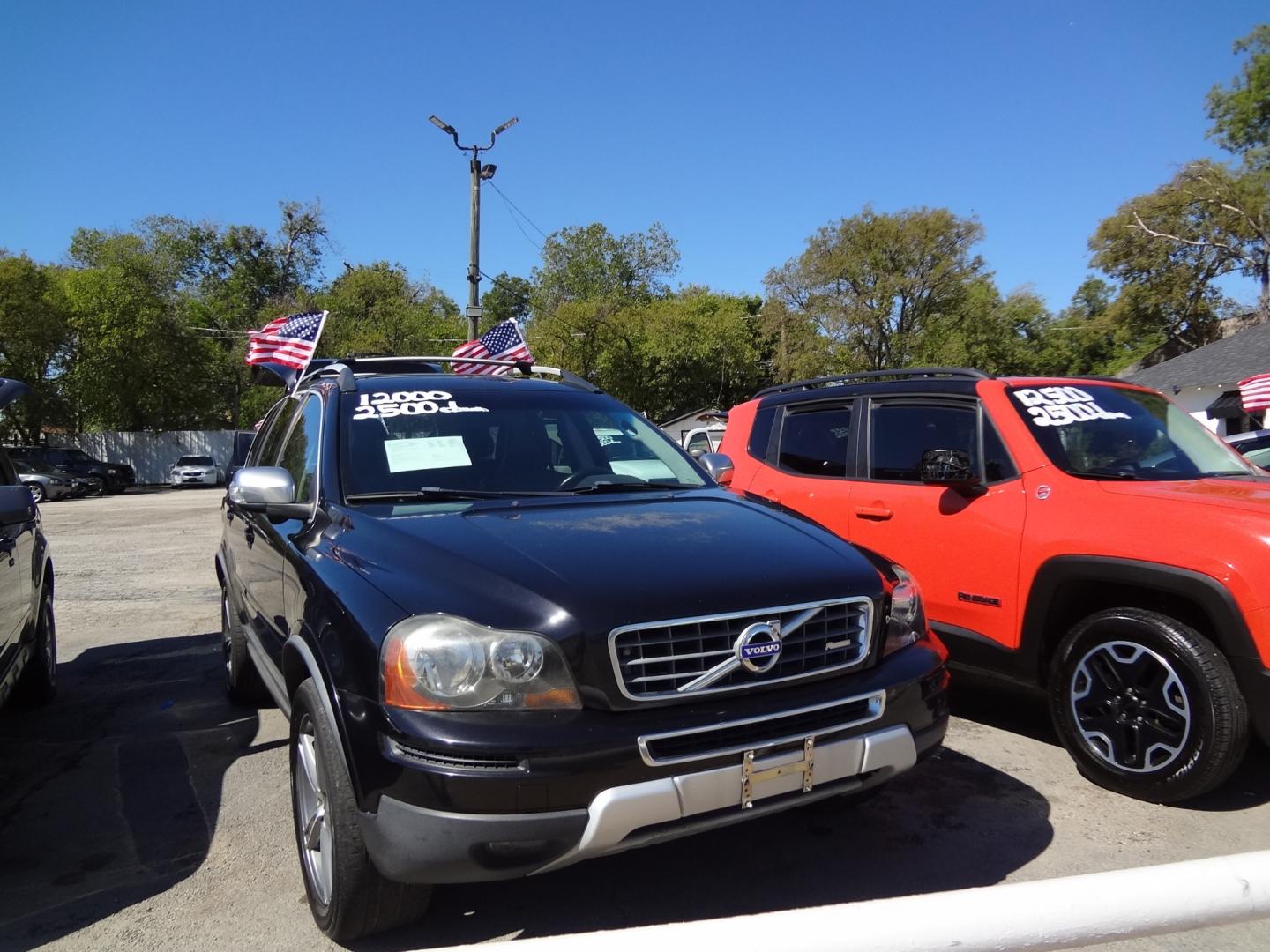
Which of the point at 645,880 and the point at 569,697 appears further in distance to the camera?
the point at 645,880

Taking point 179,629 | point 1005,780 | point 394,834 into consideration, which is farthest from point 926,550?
point 179,629

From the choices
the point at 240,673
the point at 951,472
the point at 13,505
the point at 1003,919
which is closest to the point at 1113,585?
the point at 951,472

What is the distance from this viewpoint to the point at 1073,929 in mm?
1590

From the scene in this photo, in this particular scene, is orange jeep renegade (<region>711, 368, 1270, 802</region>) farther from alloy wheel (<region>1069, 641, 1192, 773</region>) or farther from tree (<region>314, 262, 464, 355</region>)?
tree (<region>314, 262, 464, 355</region>)

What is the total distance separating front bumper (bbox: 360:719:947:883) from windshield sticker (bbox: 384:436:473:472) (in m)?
1.45

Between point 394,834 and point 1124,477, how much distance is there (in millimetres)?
3537

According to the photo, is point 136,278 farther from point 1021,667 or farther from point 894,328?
point 1021,667

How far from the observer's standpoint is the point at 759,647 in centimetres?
246

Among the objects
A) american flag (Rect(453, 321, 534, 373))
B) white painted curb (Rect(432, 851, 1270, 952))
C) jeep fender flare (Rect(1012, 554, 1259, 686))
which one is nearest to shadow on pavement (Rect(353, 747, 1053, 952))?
jeep fender flare (Rect(1012, 554, 1259, 686))

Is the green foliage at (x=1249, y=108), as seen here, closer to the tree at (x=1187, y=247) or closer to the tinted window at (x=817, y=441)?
the tree at (x=1187, y=247)

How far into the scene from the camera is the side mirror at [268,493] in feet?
10.5

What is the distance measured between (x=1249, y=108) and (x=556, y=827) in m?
51.9

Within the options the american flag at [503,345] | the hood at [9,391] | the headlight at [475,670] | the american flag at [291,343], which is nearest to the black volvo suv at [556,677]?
the headlight at [475,670]

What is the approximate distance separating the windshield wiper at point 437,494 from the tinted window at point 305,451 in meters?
0.25
